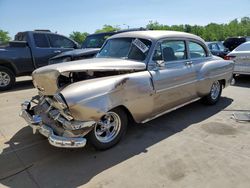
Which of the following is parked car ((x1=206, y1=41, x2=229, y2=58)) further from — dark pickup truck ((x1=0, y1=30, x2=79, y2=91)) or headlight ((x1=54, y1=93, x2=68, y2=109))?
headlight ((x1=54, y1=93, x2=68, y2=109))

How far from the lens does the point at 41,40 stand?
9.76 metres

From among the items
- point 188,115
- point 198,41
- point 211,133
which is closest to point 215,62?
point 198,41

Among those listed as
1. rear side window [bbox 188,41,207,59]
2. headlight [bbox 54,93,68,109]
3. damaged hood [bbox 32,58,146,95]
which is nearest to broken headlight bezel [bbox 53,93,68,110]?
headlight [bbox 54,93,68,109]

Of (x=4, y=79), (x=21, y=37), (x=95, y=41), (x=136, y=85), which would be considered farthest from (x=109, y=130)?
(x=21, y=37)

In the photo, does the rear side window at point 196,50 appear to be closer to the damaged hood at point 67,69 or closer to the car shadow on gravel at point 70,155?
the car shadow on gravel at point 70,155

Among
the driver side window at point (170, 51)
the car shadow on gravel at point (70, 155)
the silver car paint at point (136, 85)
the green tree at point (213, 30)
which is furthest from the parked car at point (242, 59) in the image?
the green tree at point (213, 30)

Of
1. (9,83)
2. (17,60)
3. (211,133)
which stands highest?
(17,60)

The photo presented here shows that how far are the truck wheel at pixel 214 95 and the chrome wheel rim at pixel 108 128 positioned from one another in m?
3.00

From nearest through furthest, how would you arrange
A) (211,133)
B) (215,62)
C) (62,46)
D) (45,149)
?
(45,149), (211,133), (215,62), (62,46)

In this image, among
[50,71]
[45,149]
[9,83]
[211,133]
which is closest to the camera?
[50,71]

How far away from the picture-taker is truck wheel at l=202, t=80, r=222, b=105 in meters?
6.25

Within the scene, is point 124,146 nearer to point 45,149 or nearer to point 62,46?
point 45,149

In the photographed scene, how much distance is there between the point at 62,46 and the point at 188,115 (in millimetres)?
6571

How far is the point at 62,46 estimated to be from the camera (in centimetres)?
1033
